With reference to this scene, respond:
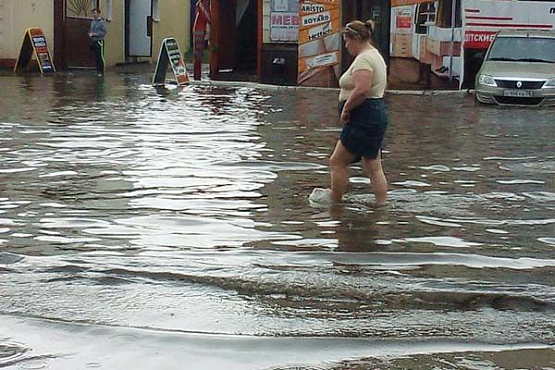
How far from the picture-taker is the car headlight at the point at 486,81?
21109mm

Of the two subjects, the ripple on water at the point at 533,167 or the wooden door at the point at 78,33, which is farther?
the wooden door at the point at 78,33

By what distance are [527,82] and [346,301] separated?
51.3ft

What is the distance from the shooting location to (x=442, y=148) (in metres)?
13.7

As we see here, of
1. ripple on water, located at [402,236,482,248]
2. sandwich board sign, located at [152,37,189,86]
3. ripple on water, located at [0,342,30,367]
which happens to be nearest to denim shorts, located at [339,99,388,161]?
ripple on water, located at [402,236,482,248]

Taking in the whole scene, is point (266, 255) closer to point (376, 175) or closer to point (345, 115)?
point (345, 115)

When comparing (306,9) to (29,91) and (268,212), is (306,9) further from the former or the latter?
(268,212)

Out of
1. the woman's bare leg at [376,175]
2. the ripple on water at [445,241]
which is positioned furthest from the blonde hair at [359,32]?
the ripple on water at [445,241]

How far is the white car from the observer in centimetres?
2080

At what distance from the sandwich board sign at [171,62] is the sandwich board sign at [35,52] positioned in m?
4.84

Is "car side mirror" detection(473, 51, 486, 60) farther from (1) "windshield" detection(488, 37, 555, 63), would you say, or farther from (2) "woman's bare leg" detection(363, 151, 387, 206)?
(2) "woman's bare leg" detection(363, 151, 387, 206)

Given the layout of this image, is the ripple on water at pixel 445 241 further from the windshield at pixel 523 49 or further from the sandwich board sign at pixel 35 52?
the sandwich board sign at pixel 35 52

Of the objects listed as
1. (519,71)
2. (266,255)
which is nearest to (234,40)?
(519,71)

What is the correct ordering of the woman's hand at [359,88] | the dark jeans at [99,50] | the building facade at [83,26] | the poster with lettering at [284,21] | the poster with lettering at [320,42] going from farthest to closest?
the building facade at [83,26], the dark jeans at [99,50], the poster with lettering at [284,21], the poster with lettering at [320,42], the woman's hand at [359,88]

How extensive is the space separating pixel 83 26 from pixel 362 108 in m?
27.5
